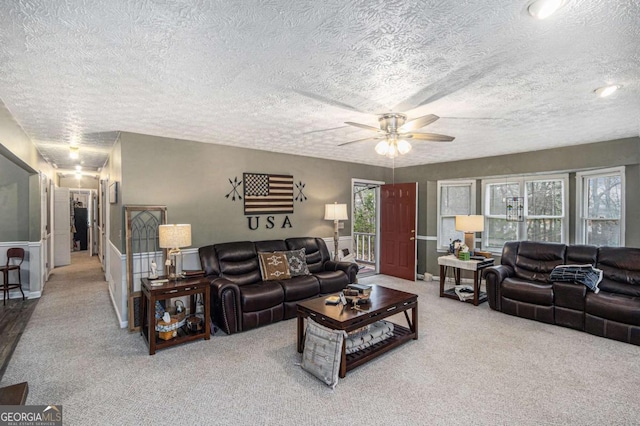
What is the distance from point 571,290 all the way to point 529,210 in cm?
199

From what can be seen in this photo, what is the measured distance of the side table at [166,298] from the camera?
3.20 meters

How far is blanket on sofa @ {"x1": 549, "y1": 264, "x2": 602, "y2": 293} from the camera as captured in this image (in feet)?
12.5

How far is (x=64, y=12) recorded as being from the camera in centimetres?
153

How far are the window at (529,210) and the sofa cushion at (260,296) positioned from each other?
4.18 m

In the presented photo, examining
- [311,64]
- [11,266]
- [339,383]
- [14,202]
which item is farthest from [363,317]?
[14,202]

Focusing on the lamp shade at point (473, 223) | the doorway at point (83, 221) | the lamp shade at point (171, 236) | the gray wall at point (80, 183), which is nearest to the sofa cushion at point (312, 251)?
the lamp shade at point (171, 236)

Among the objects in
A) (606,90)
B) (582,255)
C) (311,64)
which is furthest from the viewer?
(582,255)

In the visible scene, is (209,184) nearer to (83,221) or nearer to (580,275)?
(580,275)

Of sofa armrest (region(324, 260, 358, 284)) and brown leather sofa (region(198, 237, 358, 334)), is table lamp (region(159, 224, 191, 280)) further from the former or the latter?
sofa armrest (region(324, 260, 358, 284))

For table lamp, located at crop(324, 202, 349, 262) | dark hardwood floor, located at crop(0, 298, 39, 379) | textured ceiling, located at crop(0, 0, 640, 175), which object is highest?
textured ceiling, located at crop(0, 0, 640, 175)

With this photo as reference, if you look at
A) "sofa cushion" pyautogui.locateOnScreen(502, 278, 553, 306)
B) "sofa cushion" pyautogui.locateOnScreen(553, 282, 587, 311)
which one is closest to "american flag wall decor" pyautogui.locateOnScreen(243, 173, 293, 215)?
"sofa cushion" pyautogui.locateOnScreen(502, 278, 553, 306)

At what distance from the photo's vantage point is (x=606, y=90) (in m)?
2.55

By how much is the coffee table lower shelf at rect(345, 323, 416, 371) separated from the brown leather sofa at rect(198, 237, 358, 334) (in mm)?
1305

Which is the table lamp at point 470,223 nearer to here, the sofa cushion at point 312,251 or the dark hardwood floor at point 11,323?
the sofa cushion at point 312,251
